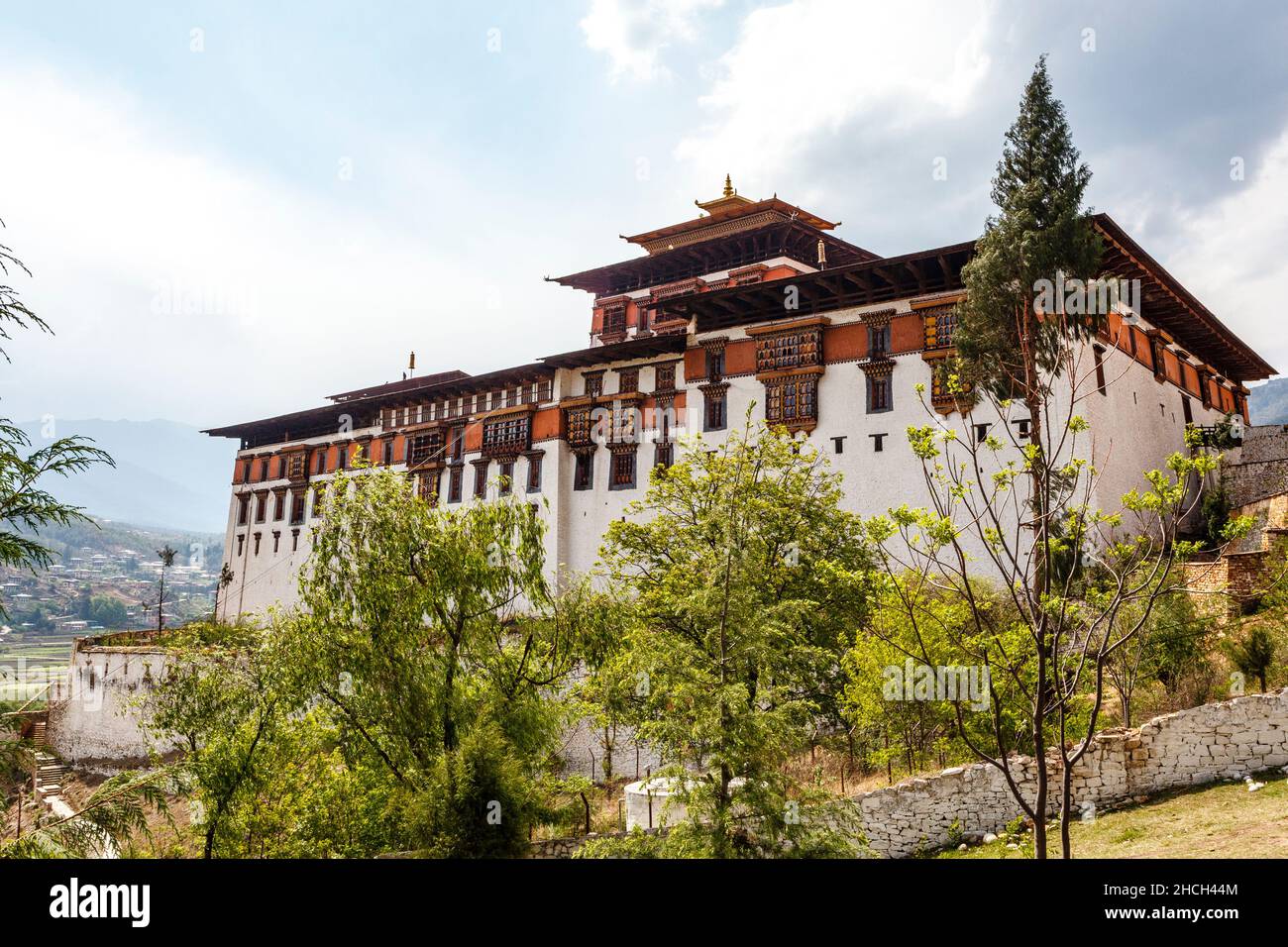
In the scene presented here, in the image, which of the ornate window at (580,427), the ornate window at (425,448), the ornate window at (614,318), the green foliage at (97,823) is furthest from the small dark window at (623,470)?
the green foliage at (97,823)

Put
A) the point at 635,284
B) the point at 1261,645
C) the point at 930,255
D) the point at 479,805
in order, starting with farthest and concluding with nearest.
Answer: the point at 635,284
the point at 930,255
the point at 1261,645
the point at 479,805

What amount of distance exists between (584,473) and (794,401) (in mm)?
11866

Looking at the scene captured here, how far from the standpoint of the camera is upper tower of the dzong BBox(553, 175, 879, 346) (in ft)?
147

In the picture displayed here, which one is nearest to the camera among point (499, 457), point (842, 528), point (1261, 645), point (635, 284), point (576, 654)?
point (1261, 645)

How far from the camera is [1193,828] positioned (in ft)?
42.4

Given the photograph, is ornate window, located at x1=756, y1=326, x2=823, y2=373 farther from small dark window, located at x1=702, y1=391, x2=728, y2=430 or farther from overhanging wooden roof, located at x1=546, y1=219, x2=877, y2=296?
overhanging wooden roof, located at x1=546, y1=219, x2=877, y2=296

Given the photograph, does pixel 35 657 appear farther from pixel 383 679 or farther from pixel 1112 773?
pixel 1112 773

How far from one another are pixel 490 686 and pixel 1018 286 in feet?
61.2

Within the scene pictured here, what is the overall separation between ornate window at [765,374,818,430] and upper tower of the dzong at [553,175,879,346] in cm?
916

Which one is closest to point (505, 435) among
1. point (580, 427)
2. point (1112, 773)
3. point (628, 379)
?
point (580, 427)

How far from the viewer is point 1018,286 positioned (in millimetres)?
25359

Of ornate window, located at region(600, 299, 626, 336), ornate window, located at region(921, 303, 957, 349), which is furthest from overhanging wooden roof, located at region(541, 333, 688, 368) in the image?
ornate window, located at region(921, 303, 957, 349)
